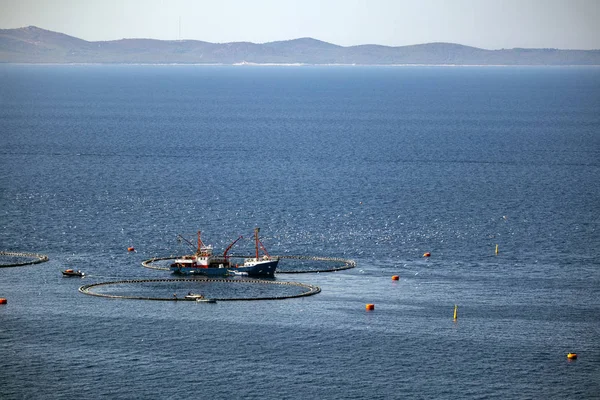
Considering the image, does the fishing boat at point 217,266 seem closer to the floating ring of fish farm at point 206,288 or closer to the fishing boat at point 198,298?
the floating ring of fish farm at point 206,288

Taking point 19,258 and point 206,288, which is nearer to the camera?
point 206,288

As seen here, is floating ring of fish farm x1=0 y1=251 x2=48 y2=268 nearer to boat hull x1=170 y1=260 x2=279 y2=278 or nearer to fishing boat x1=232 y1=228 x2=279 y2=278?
boat hull x1=170 y1=260 x2=279 y2=278

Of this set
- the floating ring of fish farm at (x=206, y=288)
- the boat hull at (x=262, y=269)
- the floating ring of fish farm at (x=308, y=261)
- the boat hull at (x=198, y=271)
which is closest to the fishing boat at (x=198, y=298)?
the floating ring of fish farm at (x=206, y=288)

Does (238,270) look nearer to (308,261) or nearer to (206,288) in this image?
(206,288)

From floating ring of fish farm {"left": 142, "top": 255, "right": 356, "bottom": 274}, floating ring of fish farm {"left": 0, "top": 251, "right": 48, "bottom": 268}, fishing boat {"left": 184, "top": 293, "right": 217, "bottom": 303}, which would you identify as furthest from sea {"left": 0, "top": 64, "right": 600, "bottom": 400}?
floating ring of fish farm {"left": 0, "top": 251, "right": 48, "bottom": 268}

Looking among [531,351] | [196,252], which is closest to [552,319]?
[531,351]

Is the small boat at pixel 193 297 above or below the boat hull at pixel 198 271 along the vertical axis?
below

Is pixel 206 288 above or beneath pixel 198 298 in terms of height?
beneath

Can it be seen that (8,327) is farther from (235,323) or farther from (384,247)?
(384,247)

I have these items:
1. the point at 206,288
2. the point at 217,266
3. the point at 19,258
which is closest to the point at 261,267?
the point at 217,266
